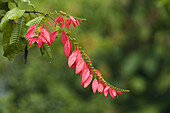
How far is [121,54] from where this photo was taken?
26.1ft

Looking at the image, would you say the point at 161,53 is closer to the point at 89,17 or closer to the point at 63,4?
the point at 89,17

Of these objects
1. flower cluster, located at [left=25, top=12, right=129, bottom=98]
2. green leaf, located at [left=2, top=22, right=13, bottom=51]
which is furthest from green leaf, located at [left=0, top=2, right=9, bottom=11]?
flower cluster, located at [left=25, top=12, right=129, bottom=98]

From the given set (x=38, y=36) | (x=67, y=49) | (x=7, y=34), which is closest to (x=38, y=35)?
(x=38, y=36)

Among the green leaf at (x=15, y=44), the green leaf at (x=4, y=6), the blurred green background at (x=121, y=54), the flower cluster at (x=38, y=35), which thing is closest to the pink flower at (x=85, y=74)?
the flower cluster at (x=38, y=35)

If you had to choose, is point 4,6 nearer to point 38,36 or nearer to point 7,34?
point 7,34

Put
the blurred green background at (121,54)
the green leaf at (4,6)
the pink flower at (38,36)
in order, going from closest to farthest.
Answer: the pink flower at (38,36)
the green leaf at (4,6)
the blurred green background at (121,54)

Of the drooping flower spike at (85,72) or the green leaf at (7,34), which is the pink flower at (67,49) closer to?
the drooping flower spike at (85,72)

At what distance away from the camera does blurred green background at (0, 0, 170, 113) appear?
6.36 meters

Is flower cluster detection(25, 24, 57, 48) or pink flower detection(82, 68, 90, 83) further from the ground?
flower cluster detection(25, 24, 57, 48)

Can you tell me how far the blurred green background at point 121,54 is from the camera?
20.9 feet

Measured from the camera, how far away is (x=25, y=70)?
5383mm

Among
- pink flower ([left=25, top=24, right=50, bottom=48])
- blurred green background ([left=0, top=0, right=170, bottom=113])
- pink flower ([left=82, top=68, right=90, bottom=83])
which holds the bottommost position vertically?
blurred green background ([left=0, top=0, right=170, bottom=113])

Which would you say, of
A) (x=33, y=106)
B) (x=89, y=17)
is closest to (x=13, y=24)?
(x=33, y=106)

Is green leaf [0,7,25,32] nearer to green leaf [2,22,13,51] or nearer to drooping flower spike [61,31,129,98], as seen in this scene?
green leaf [2,22,13,51]
